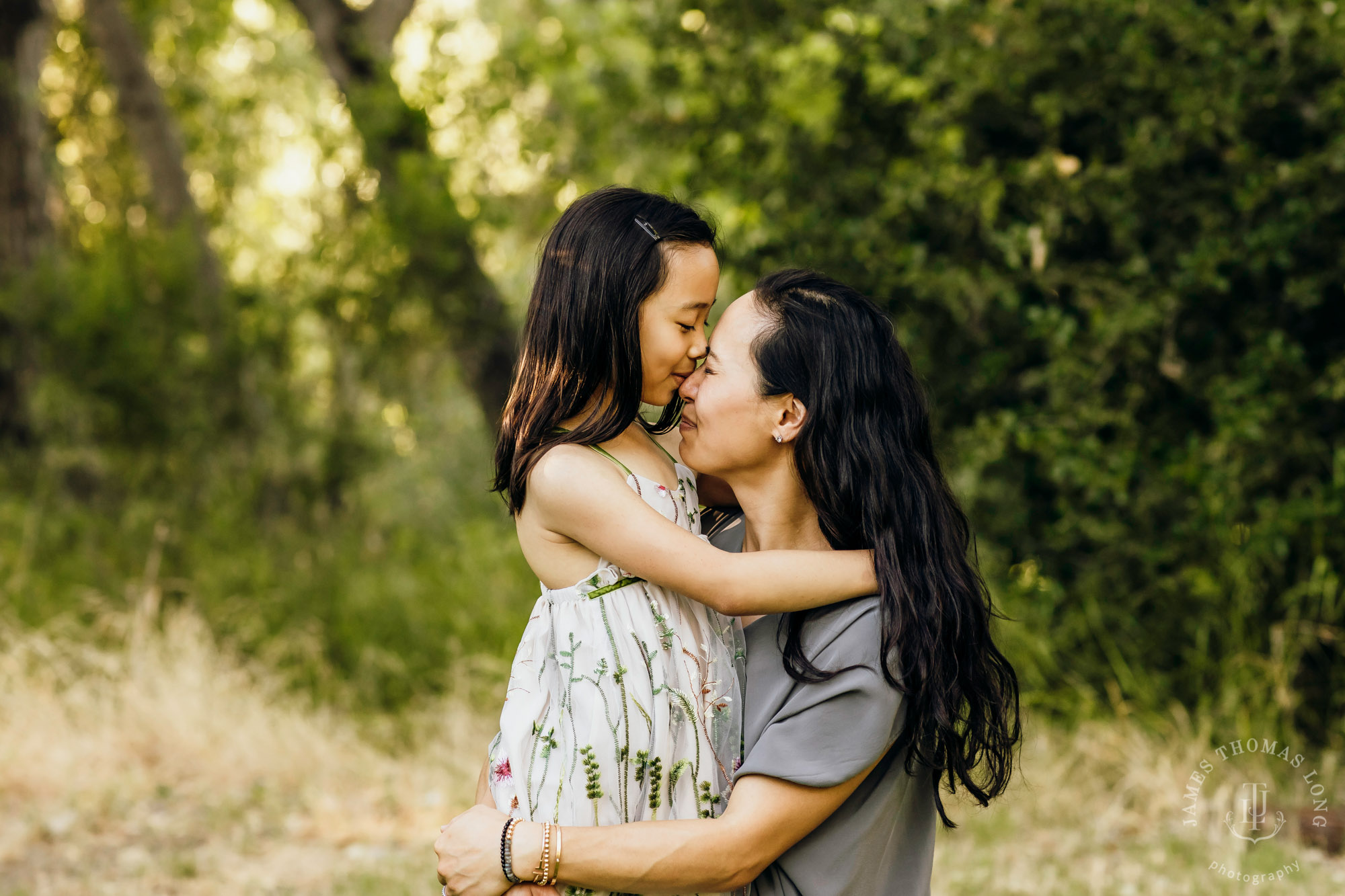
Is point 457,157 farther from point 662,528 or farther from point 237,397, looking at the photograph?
point 662,528

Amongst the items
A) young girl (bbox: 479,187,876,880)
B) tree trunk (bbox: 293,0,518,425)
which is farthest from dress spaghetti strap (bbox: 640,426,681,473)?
tree trunk (bbox: 293,0,518,425)

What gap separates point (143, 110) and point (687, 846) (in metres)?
8.57

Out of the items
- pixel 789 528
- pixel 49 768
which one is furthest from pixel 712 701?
pixel 49 768

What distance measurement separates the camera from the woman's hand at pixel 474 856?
5.68ft

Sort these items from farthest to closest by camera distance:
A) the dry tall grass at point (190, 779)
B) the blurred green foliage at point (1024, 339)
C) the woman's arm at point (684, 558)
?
the dry tall grass at point (190, 779) < the blurred green foliage at point (1024, 339) < the woman's arm at point (684, 558)

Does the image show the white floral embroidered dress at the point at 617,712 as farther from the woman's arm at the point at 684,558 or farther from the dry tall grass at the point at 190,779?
the dry tall grass at the point at 190,779

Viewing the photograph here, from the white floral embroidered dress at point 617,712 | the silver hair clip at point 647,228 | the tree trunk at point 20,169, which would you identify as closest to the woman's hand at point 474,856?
the white floral embroidered dress at point 617,712

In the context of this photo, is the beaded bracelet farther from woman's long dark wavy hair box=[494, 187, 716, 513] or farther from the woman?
woman's long dark wavy hair box=[494, 187, 716, 513]

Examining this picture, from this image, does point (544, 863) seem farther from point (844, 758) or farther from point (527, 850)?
point (844, 758)

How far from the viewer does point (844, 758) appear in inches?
67.0

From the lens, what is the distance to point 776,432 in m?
1.95

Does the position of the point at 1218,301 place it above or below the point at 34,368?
below

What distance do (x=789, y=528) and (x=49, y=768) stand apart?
4.77 m

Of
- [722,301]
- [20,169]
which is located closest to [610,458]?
[722,301]
